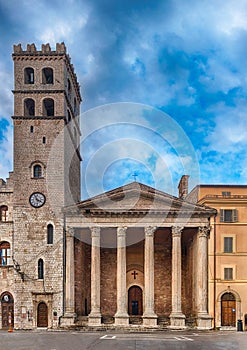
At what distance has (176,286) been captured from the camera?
43.8 m

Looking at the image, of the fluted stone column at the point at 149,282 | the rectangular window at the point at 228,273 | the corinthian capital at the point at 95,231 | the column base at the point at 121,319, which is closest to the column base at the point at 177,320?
the fluted stone column at the point at 149,282

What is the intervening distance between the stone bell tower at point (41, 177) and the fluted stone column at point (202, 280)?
38.1ft

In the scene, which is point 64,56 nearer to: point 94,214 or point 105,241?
point 94,214

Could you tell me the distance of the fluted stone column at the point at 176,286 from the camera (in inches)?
1693

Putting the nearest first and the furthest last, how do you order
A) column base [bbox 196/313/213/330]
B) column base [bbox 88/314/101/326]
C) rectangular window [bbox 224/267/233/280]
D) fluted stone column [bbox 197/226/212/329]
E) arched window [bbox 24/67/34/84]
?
1. column base [bbox 196/313/213/330]
2. fluted stone column [bbox 197/226/212/329]
3. column base [bbox 88/314/101/326]
4. rectangular window [bbox 224/267/233/280]
5. arched window [bbox 24/67/34/84]

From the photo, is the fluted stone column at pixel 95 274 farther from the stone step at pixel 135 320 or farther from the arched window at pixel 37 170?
the arched window at pixel 37 170

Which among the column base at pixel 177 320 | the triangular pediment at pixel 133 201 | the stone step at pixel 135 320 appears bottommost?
the stone step at pixel 135 320

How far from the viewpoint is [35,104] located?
4678 cm

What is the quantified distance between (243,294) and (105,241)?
48.1 feet

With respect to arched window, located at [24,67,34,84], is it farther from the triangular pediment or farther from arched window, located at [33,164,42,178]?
the triangular pediment

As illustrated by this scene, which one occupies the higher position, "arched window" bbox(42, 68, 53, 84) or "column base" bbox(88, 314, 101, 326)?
"arched window" bbox(42, 68, 53, 84)

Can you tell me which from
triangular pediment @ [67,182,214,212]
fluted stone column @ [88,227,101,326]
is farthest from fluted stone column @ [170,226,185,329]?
fluted stone column @ [88,227,101,326]

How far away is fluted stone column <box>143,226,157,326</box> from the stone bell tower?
23.4 feet

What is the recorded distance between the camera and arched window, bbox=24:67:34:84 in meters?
47.3
